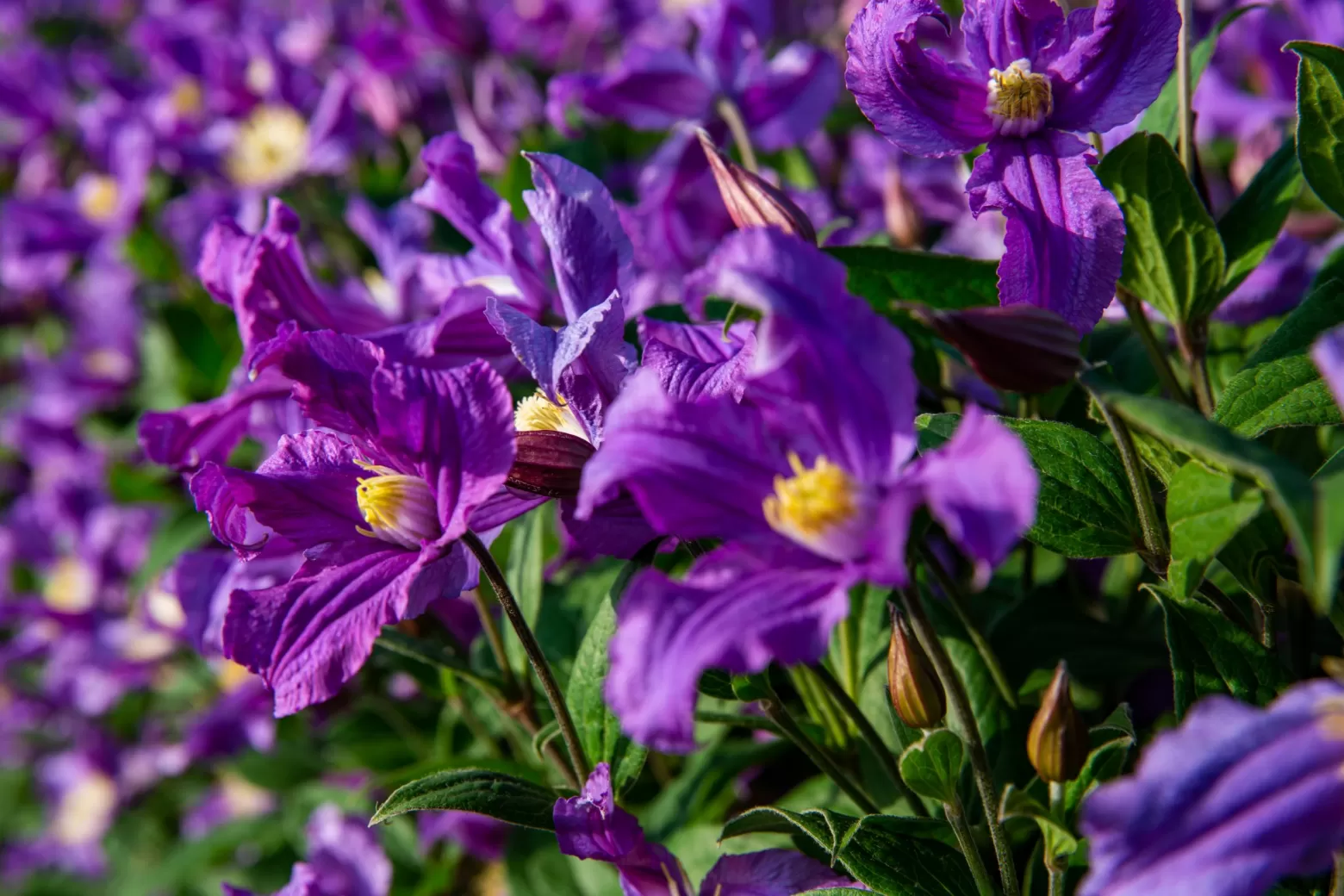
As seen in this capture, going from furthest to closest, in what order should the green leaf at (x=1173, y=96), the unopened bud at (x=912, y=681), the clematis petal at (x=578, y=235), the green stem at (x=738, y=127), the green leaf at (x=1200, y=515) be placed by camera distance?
1. the green stem at (x=738, y=127)
2. the green leaf at (x=1173, y=96)
3. the clematis petal at (x=578, y=235)
4. the unopened bud at (x=912, y=681)
5. the green leaf at (x=1200, y=515)

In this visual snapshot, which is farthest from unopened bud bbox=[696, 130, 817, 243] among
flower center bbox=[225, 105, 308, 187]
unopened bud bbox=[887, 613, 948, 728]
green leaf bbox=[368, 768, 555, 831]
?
flower center bbox=[225, 105, 308, 187]

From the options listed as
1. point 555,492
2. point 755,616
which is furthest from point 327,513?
point 755,616

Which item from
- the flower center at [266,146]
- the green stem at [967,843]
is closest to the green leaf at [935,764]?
the green stem at [967,843]

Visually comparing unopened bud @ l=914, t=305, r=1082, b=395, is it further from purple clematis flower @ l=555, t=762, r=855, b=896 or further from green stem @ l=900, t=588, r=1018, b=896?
purple clematis flower @ l=555, t=762, r=855, b=896

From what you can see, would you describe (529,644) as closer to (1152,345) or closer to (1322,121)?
(1152,345)

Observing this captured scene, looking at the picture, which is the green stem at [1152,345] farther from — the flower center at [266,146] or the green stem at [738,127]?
the flower center at [266,146]

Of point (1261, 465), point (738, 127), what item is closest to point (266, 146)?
point (738, 127)

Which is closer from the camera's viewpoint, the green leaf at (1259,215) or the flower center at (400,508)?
the flower center at (400,508)
